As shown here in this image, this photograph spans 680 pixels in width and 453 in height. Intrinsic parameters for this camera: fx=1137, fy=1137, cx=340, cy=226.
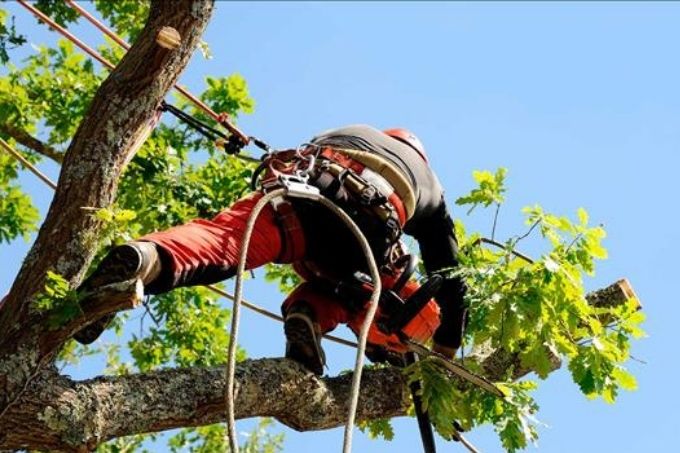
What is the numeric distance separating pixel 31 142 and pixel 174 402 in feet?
16.8

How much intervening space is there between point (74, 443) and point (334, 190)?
1516 mm

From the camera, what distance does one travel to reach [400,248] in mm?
5137

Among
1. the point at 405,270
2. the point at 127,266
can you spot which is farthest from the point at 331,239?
the point at 127,266

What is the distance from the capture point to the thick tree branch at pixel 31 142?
876cm

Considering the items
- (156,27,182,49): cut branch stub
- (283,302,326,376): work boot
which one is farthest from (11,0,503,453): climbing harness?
(156,27,182,49): cut branch stub

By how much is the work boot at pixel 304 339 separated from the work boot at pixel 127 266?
41.7 inches

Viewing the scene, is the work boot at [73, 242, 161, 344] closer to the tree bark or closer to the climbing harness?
the tree bark

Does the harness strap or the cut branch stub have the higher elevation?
the cut branch stub

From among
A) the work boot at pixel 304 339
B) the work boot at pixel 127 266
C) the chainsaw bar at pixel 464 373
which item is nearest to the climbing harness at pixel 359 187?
the chainsaw bar at pixel 464 373

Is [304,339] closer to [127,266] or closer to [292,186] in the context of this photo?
[292,186]

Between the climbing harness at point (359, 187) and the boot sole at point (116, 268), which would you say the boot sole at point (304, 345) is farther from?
the boot sole at point (116, 268)

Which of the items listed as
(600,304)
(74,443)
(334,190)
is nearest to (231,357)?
(74,443)

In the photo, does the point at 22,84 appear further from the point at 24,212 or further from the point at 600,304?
the point at 600,304

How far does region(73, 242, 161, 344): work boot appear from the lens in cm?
383
